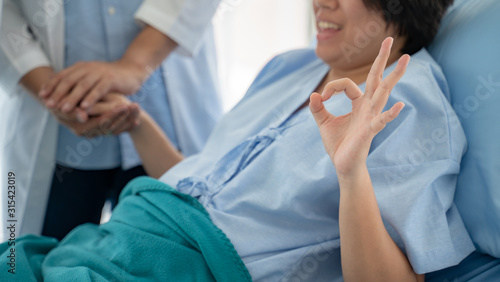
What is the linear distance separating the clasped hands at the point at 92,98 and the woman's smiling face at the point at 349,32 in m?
0.45

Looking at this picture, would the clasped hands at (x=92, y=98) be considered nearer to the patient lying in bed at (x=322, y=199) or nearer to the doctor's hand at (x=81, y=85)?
the doctor's hand at (x=81, y=85)

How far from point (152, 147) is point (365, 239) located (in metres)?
0.63

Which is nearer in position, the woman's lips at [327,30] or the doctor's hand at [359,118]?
the doctor's hand at [359,118]

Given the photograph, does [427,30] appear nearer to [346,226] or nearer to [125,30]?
[346,226]

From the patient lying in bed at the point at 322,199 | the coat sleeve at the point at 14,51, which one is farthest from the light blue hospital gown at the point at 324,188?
the coat sleeve at the point at 14,51

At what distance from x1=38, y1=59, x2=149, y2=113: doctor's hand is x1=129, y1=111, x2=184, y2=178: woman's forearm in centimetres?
11

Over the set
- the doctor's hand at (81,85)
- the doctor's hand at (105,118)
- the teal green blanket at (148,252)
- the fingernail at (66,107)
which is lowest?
the teal green blanket at (148,252)

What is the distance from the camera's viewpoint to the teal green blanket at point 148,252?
755mm

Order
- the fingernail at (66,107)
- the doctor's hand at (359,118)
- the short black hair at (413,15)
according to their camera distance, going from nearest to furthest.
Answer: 1. the doctor's hand at (359,118)
2. the short black hair at (413,15)
3. the fingernail at (66,107)

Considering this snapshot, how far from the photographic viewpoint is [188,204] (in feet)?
2.82

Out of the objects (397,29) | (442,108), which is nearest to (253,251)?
(442,108)

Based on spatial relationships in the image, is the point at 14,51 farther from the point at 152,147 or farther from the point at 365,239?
the point at 365,239

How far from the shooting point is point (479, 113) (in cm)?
80

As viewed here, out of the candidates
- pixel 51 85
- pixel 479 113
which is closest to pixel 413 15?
pixel 479 113
